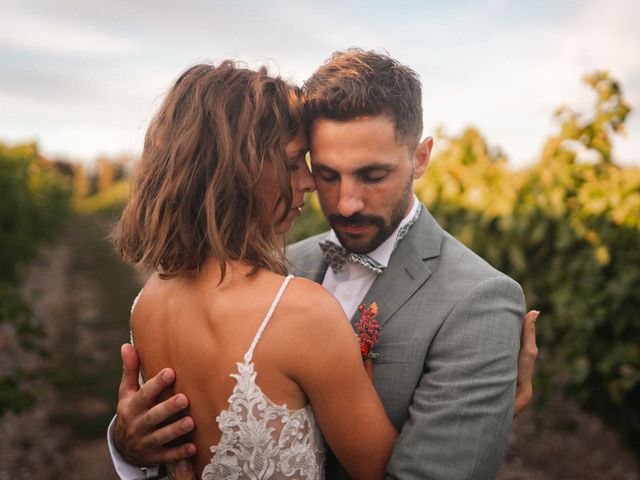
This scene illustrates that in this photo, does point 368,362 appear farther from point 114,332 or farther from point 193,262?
point 114,332

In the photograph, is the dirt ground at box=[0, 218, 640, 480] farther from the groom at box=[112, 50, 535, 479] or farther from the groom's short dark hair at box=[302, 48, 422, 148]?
the groom's short dark hair at box=[302, 48, 422, 148]

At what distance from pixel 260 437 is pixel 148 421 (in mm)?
468

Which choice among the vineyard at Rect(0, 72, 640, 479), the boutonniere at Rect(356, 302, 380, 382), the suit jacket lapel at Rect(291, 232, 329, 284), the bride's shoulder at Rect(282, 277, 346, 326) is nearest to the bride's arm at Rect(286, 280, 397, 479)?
the bride's shoulder at Rect(282, 277, 346, 326)

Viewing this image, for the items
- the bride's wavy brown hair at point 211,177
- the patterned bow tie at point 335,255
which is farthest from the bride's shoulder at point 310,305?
the patterned bow tie at point 335,255

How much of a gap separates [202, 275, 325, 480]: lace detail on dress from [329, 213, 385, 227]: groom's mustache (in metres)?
0.65

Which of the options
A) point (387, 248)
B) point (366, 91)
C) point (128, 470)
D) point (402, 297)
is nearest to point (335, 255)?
point (387, 248)

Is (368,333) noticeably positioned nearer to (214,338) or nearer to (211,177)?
(214,338)

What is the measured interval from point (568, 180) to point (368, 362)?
3.06 meters

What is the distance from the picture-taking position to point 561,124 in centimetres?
478

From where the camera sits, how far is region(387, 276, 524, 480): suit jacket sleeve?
1989 millimetres

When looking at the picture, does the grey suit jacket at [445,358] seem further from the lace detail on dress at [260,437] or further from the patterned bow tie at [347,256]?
the lace detail on dress at [260,437]

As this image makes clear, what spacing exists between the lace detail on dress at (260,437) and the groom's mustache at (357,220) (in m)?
0.65

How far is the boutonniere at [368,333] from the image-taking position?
2.21 meters

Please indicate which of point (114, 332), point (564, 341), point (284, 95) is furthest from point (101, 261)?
point (284, 95)
